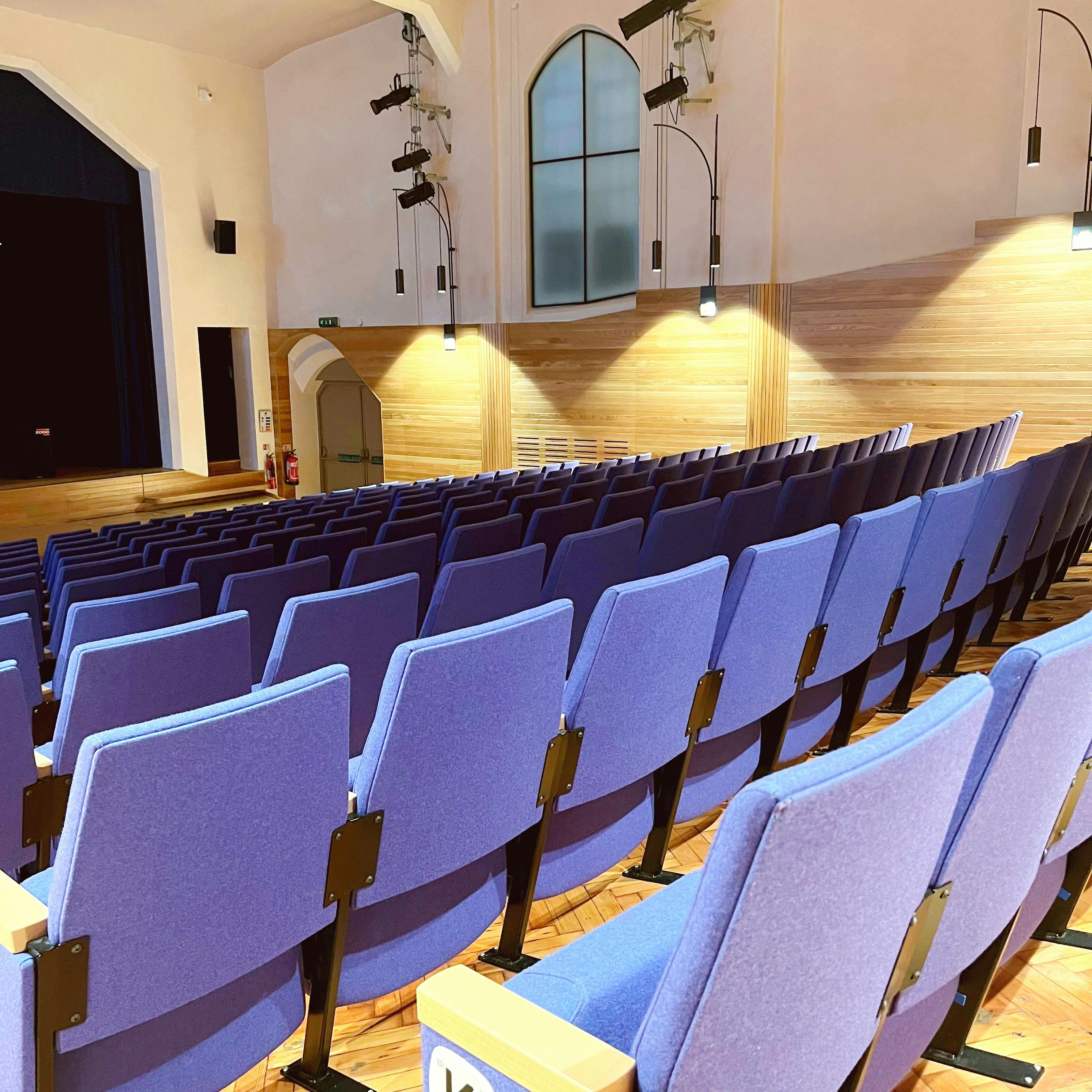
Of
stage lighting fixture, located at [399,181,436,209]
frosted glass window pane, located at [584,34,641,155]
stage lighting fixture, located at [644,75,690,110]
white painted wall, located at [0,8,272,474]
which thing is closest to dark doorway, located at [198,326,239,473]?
white painted wall, located at [0,8,272,474]

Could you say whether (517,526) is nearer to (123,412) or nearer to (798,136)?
(798,136)

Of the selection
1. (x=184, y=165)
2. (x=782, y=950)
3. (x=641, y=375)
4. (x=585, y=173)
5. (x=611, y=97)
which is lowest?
(x=782, y=950)

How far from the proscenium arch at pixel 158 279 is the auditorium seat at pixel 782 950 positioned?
11.9 metres

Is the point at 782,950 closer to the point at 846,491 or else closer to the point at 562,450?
the point at 846,491

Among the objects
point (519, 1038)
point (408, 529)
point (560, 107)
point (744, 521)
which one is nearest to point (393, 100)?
point (560, 107)

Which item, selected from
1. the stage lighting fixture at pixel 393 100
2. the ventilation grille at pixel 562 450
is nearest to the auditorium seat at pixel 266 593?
the ventilation grille at pixel 562 450

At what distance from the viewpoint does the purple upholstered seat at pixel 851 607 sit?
2408mm

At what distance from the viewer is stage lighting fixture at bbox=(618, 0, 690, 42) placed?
8.15 meters

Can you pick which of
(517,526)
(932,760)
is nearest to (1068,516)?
(517,526)

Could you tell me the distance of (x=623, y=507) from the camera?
12.9 ft

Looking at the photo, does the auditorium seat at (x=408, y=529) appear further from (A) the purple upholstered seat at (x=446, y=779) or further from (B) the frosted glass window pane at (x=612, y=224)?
(B) the frosted glass window pane at (x=612, y=224)

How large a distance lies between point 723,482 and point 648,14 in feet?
17.7

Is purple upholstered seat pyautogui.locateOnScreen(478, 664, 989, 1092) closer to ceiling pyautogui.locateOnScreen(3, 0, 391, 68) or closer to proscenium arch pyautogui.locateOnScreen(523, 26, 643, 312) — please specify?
proscenium arch pyautogui.locateOnScreen(523, 26, 643, 312)

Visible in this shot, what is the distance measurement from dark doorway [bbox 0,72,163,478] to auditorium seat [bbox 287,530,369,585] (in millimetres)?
9152
